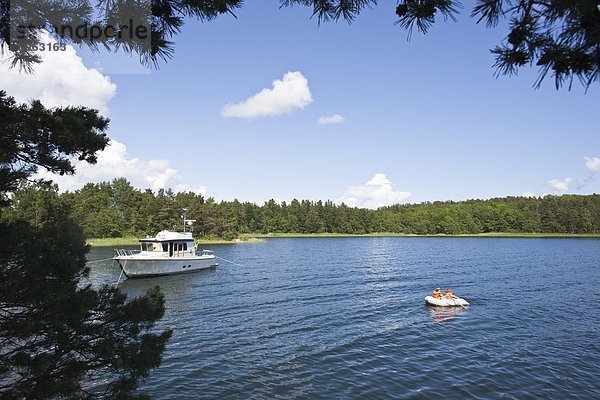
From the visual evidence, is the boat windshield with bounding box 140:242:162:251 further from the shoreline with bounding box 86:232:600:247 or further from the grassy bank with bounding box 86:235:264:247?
the grassy bank with bounding box 86:235:264:247

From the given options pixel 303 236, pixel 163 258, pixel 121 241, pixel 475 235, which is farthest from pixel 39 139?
pixel 475 235

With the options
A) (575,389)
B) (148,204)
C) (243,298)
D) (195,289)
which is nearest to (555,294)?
(575,389)

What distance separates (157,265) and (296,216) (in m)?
133

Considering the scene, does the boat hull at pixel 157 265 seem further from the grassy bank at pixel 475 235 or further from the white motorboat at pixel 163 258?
the grassy bank at pixel 475 235

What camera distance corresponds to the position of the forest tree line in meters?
99.6

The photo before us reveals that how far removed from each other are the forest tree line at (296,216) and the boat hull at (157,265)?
53.8 metres

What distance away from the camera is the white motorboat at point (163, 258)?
38.6 m

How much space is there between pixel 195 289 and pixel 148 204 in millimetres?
76693

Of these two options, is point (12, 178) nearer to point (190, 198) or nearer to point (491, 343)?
point (491, 343)

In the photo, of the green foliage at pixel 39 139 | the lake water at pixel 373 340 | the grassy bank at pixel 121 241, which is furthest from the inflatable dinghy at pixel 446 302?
the grassy bank at pixel 121 241

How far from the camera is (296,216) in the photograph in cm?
17200

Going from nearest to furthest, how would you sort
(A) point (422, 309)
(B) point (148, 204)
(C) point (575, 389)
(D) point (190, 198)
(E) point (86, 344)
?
(E) point (86, 344), (C) point (575, 389), (A) point (422, 309), (B) point (148, 204), (D) point (190, 198)

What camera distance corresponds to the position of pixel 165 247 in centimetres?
Answer: 4253

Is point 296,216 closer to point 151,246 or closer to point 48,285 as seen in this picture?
point 151,246
